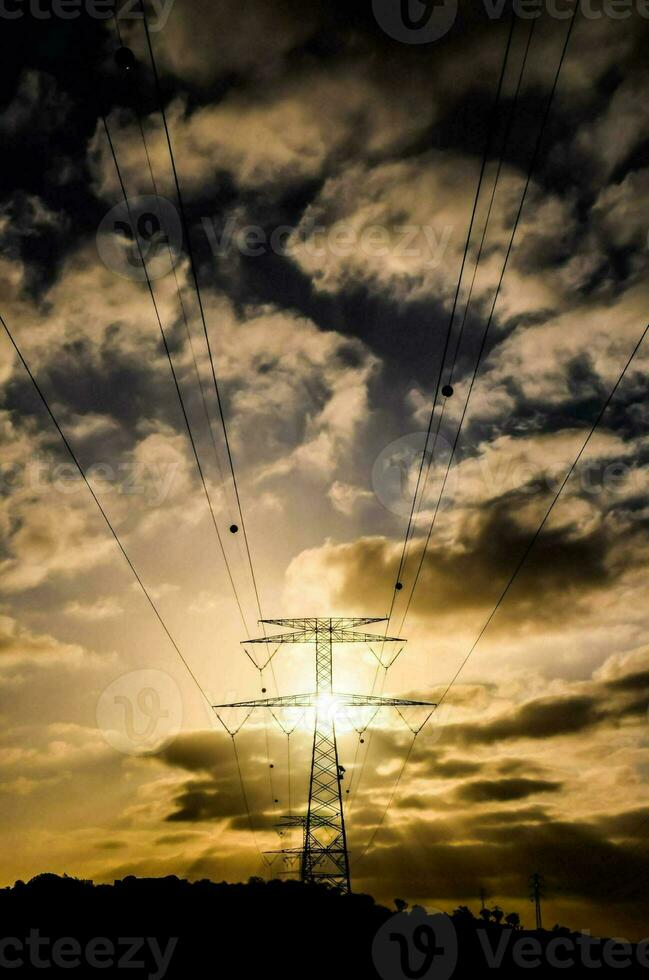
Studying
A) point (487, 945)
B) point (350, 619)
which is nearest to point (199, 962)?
point (350, 619)

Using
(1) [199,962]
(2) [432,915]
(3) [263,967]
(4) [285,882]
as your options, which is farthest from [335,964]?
(2) [432,915]

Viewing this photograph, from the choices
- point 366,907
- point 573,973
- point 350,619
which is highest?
point 350,619

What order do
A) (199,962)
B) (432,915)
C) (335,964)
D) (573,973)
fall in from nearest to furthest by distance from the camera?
(199,962)
(335,964)
(573,973)
(432,915)

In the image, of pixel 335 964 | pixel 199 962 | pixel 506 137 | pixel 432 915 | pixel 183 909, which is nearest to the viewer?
pixel 506 137

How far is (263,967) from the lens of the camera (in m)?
41.0

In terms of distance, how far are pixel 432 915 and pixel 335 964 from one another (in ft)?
68.7

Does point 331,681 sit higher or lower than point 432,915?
higher

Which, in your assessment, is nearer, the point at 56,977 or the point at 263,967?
the point at 56,977

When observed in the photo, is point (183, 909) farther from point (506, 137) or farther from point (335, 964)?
point (506, 137)

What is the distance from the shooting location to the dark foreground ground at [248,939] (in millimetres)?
39594

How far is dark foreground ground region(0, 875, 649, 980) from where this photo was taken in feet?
130

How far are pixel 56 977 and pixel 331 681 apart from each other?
2137 centimetres

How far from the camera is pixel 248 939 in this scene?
44.0 meters

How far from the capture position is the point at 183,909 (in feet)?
157
